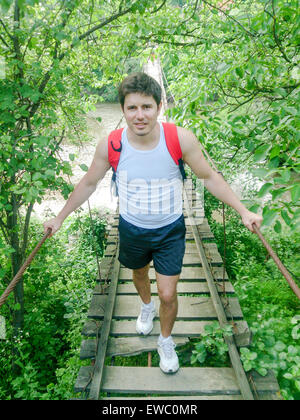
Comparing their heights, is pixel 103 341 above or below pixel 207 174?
below

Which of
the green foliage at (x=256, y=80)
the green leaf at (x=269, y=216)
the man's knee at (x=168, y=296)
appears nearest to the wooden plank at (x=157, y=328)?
the man's knee at (x=168, y=296)

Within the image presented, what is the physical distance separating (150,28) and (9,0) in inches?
60.2

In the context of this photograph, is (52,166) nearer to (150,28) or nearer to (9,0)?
(9,0)

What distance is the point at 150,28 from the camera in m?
2.52

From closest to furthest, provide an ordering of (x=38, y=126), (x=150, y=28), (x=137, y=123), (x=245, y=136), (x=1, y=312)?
(x=137, y=123) < (x=38, y=126) < (x=245, y=136) < (x=150, y=28) < (x=1, y=312)

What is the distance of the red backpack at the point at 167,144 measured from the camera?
1561mm

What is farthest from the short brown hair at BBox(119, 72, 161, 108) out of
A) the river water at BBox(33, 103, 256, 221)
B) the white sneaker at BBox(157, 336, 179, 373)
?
the white sneaker at BBox(157, 336, 179, 373)

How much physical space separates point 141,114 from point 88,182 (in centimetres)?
53

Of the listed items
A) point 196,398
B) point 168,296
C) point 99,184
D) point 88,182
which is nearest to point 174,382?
point 196,398

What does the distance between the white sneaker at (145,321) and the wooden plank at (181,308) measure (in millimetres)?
202

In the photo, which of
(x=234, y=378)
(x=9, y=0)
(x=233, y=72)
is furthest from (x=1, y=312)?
(x=233, y=72)

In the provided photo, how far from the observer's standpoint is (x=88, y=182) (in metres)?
1.79

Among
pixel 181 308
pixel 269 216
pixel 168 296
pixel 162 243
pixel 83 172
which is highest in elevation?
pixel 269 216

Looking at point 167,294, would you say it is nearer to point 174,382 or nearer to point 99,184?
point 174,382
